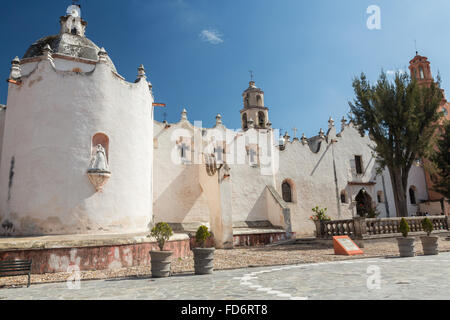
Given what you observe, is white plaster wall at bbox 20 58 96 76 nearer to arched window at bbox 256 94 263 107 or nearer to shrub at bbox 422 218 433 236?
arched window at bbox 256 94 263 107

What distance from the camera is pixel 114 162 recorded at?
12898mm

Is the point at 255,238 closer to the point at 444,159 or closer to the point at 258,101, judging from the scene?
the point at 258,101

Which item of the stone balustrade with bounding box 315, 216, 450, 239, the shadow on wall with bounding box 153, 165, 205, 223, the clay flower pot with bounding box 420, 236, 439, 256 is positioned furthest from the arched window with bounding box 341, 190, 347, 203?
the clay flower pot with bounding box 420, 236, 439, 256

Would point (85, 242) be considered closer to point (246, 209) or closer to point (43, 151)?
point (43, 151)

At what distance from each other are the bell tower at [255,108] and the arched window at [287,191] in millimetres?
5382

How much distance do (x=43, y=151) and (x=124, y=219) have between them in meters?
3.95

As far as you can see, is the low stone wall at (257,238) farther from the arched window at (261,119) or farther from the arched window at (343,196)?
the arched window at (261,119)

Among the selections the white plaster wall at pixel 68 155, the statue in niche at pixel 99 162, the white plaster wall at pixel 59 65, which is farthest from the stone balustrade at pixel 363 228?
the white plaster wall at pixel 59 65

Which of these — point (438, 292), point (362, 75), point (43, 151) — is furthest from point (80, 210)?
point (362, 75)

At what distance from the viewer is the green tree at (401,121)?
19312mm

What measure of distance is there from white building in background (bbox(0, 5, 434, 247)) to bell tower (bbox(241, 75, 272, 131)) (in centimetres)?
341

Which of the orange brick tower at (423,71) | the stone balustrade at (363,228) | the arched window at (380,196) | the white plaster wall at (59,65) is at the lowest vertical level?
the stone balustrade at (363,228)

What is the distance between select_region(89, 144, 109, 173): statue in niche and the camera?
12.2 m
